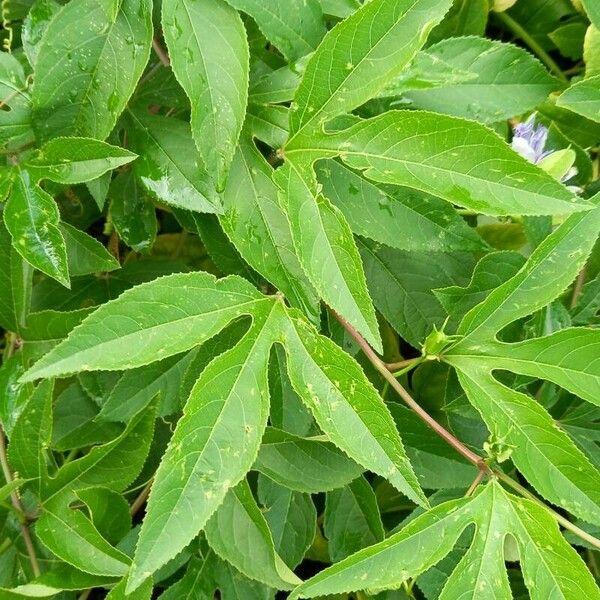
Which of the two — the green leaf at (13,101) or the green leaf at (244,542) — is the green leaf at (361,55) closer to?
the green leaf at (13,101)

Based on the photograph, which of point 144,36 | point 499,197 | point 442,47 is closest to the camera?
point 499,197

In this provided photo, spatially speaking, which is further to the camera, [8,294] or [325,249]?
[8,294]

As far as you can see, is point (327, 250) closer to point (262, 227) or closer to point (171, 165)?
point (262, 227)

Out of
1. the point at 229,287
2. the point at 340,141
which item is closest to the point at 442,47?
the point at 340,141

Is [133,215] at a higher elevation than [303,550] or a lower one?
higher

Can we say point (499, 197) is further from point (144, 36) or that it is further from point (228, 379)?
point (144, 36)

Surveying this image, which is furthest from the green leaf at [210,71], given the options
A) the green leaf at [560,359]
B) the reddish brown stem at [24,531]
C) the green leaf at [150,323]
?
the reddish brown stem at [24,531]

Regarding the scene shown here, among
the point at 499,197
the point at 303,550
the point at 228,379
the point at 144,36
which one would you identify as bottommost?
the point at 303,550

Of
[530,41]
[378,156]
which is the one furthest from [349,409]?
[530,41]
